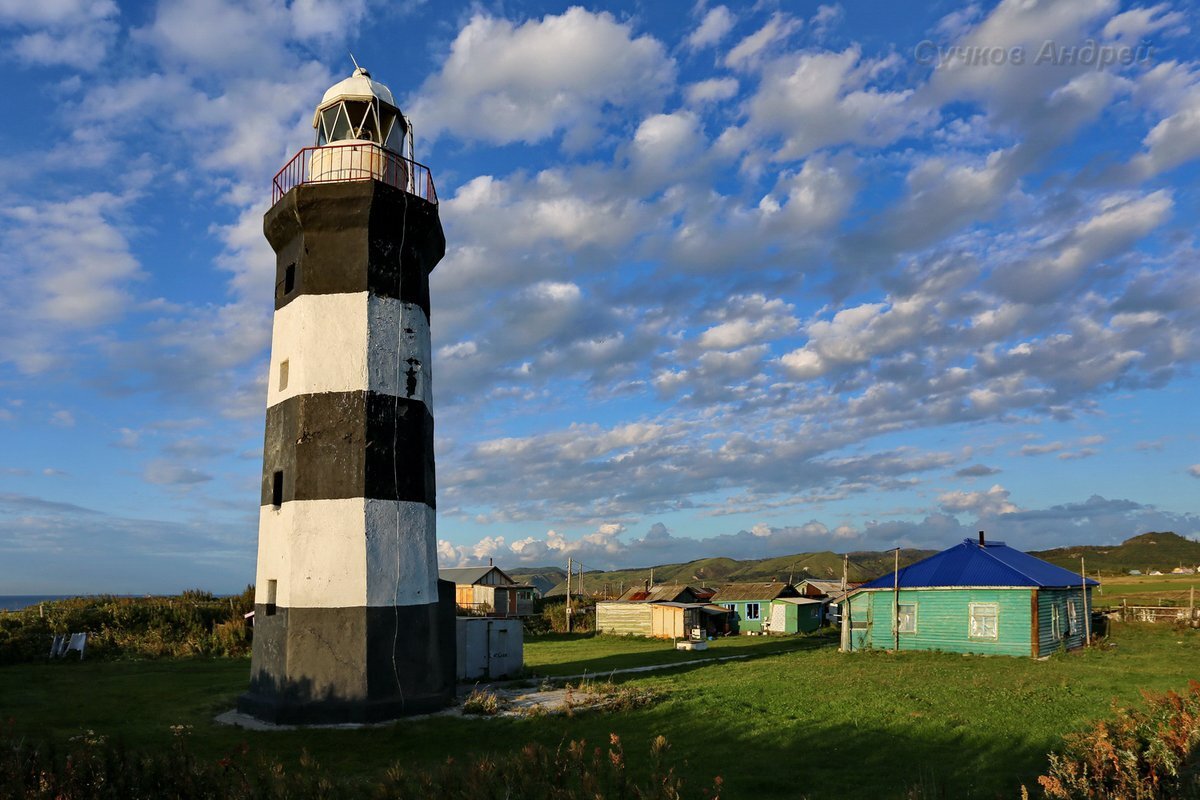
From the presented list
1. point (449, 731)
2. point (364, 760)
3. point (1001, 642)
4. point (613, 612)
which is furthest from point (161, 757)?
point (613, 612)

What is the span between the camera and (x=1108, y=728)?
11.7 meters

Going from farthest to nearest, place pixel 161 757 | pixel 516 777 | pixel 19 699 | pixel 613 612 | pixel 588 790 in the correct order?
pixel 613 612 → pixel 19 699 → pixel 161 757 → pixel 516 777 → pixel 588 790

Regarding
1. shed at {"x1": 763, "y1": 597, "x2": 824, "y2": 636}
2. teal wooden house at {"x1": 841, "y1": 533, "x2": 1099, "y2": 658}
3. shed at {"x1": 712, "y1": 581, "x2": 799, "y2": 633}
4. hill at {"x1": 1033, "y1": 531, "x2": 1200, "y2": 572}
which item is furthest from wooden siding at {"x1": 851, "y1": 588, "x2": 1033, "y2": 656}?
hill at {"x1": 1033, "y1": 531, "x2": 1200, "y2": 572}

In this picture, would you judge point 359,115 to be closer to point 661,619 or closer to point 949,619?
point 949,619

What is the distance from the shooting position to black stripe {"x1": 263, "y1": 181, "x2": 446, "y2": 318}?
20109 millimetres

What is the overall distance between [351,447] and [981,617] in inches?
1052

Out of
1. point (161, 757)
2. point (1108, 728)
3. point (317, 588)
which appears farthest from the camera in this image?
point (317, 588)

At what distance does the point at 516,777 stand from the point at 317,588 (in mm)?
12430

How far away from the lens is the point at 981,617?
107 ft

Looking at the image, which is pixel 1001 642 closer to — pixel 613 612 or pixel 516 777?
pixel 613 612

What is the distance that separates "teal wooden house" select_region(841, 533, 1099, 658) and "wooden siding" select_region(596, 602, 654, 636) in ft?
53.0

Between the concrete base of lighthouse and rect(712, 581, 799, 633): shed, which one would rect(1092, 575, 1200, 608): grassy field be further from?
the concrete base of lighthouse

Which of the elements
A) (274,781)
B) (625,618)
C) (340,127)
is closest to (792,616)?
(625,618)

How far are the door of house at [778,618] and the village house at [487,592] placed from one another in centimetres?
1756
